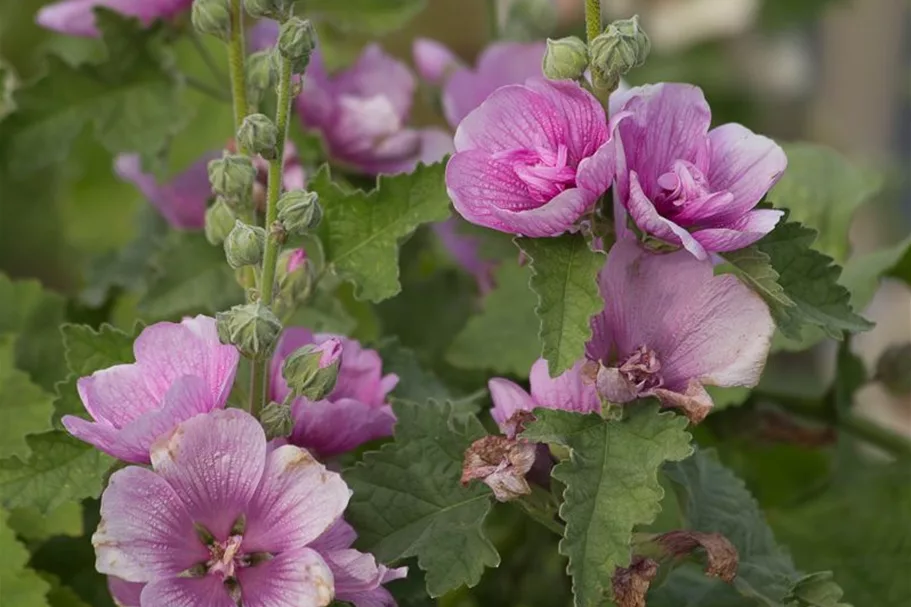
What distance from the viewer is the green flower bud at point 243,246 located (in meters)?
0.43

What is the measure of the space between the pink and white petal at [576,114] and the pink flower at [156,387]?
128 mm

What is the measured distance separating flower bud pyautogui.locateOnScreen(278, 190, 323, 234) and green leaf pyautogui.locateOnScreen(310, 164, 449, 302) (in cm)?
7

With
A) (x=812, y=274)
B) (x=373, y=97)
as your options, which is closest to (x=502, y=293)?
(x=373, y=97)

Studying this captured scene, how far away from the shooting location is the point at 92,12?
0.66 metres

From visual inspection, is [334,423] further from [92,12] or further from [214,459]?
[92,12]

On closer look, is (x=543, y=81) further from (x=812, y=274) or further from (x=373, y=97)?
(x=373, y=97)

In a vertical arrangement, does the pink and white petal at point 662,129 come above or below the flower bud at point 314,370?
above

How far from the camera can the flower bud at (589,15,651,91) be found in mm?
426

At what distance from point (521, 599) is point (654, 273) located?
0.22 m

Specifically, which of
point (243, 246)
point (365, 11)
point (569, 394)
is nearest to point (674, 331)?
point (569, 394)

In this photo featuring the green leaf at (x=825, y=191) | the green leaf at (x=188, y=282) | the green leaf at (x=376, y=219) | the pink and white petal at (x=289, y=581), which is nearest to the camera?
the pink and white petal at (x=289, y=581)

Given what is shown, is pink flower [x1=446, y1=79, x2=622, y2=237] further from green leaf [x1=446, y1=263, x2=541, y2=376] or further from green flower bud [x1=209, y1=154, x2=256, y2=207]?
green leaf [x1=446, y1=263, x2=541, y2=376]

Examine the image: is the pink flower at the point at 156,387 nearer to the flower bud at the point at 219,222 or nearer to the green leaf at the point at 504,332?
the flower bud at the point at 219,222

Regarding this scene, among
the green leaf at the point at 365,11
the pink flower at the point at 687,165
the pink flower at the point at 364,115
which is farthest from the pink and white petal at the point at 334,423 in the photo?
the green leaf at the point at 365,11
